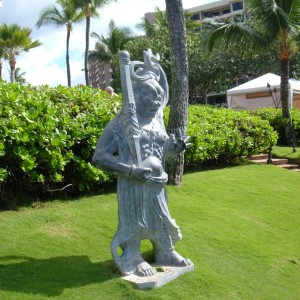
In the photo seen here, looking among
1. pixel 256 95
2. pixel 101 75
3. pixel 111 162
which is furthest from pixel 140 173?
pixel 101 75

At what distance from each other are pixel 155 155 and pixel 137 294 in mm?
1409

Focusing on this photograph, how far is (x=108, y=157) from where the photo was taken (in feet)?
14.9

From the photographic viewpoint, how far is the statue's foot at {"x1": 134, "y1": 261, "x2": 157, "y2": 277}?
4602mm

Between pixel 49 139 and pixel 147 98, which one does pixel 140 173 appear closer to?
pixel 147 98

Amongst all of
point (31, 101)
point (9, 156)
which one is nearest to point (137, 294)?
point (9, 156)

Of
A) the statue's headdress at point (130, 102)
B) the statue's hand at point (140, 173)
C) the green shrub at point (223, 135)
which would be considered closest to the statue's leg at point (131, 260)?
the statue's hand at point (140, 173)

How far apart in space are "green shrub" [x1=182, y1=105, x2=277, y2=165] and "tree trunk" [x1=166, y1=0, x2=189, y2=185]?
986 mm

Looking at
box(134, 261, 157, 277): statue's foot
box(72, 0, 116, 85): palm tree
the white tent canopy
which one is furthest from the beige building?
box(134, 261, 157, 277): statue's foot

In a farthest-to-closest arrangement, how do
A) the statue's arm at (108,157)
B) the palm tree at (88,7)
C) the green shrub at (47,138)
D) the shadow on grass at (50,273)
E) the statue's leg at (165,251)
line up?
the palm tree at (88,7) → the green shrub at (47,138) → the statue's leg at (165,251) → the statue's arm at (108,157) → the shadow on grass at (50,273)

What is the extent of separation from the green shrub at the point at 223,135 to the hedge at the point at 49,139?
2.18 meters

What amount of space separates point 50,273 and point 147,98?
2.07 m

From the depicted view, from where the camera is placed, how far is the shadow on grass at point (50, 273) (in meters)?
4.34

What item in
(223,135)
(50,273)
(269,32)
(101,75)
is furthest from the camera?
(101,75)

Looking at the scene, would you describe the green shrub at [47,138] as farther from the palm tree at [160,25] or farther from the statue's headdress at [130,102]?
the palm tree at [160,25]
